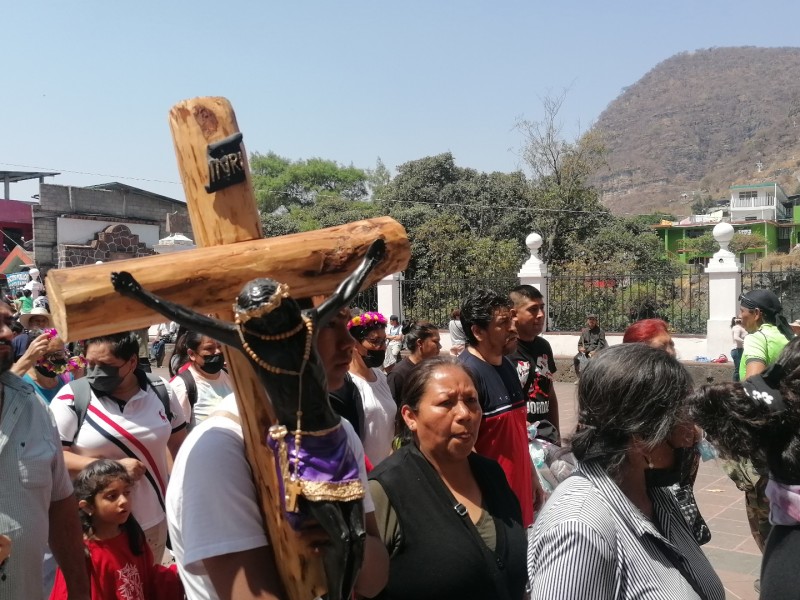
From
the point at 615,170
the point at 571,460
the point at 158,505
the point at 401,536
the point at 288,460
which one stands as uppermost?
the point at 615,170

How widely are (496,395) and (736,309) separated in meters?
10.3

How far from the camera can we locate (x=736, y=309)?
1325 cm

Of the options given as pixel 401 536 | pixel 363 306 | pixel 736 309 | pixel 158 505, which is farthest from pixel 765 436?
pixel 363 306

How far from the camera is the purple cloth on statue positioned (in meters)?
1.60

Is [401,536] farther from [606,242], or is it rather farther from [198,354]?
[606,242]

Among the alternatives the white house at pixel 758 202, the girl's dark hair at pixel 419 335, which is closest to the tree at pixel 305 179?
the white house at pixel 758 202

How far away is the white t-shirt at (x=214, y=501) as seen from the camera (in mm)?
1729

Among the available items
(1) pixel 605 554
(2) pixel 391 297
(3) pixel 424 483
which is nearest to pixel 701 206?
(2) pixel 391 297

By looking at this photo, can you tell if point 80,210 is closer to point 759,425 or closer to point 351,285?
point 759,425

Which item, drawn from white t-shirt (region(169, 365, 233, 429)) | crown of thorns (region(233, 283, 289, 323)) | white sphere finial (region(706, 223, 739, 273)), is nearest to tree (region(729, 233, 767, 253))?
white sphere finial (region(706, 223, 739, 273))

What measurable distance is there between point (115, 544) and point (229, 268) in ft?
6.66

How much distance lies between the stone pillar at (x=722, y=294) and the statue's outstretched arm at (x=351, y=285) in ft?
41.7

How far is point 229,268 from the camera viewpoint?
5.74 ft

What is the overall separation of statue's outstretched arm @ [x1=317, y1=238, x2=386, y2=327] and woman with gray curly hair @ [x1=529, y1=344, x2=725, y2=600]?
2.49 feet
